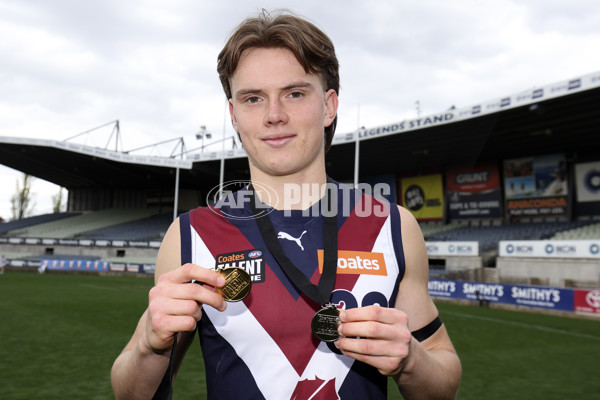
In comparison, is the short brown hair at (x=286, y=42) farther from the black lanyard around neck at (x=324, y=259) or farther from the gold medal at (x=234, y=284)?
the gold medal at (x=234, y=284)

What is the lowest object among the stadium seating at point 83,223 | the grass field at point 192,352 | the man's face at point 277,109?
the grass field at point 192,352

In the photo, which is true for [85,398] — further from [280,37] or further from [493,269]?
[493,269]

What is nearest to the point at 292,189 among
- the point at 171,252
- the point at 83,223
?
the point at 171,252

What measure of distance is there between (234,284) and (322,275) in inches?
14.0

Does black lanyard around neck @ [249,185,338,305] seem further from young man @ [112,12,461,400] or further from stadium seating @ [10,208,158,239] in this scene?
stadium seating @ [10,208,158,239]

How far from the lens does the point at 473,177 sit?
29500 mm

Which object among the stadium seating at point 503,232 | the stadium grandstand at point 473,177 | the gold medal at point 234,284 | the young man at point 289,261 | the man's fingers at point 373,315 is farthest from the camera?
the stadium seating at point 503,232

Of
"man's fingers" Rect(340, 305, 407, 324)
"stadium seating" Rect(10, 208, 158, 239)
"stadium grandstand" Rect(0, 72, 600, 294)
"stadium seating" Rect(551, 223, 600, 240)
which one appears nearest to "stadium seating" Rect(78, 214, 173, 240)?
"stadium grandstand" Rect(0, 72, 600, 294)

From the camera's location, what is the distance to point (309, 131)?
167 centimetres

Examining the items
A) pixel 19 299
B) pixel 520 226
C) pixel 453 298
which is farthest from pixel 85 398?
pixel 520 226

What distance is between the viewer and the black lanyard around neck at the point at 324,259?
152 centimetres

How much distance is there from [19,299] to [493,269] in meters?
20.7

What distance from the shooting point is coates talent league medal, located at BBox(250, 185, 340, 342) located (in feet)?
4.54

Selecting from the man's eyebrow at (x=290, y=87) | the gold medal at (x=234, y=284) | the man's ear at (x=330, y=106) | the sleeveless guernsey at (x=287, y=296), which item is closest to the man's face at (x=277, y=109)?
the man's eyebrow at (x=290, y=87)
